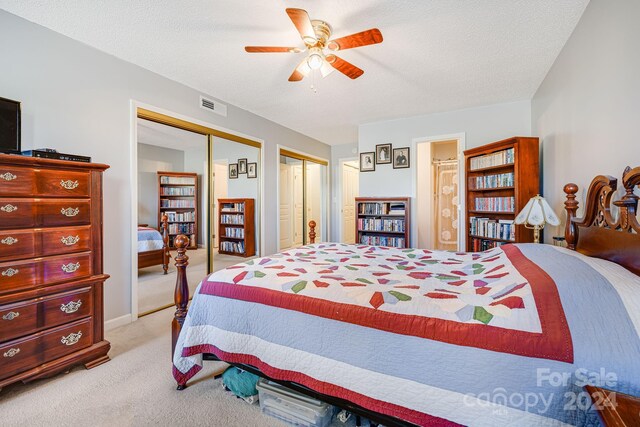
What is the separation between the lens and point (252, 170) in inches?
169

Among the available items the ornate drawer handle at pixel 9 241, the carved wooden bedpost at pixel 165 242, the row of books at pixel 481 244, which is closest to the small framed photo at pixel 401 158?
the row of books at pixel 481 244

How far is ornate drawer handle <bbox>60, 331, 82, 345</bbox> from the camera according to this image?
1848mm

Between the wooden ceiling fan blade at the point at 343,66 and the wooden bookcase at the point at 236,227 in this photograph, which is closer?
the wooden ceiling fan blade at the point at 343,66

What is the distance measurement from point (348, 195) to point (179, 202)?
404cm

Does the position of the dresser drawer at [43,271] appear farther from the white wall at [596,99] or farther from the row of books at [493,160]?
the row of books at [493,160]

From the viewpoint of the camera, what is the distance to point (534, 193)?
2980mm

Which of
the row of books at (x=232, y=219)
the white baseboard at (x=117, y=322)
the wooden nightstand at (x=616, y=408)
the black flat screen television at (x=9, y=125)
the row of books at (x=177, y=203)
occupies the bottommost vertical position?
the white baseboard at (x=117, y=322)

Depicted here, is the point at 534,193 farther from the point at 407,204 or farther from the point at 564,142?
the point at 407,204

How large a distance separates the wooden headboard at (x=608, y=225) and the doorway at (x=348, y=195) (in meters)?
4.51

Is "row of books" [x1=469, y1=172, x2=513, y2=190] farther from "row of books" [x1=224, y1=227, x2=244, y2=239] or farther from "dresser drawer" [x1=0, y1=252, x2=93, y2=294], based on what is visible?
"dresser drawer" [x1=0, y1=252, x2=93, y2=294]

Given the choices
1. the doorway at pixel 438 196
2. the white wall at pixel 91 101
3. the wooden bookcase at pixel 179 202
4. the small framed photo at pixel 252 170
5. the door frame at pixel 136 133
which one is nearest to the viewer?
the white wall at pixel 91 101

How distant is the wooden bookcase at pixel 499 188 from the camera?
2.99 m

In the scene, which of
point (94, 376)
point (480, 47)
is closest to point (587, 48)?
point (480, 47)

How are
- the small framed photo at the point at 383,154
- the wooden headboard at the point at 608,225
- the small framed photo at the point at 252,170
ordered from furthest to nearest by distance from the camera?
the small framed photo at the point at 383,154 < the small framed photo at the point at 252,170 < the wooden headboard at the point at 608,225
